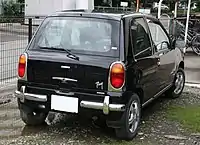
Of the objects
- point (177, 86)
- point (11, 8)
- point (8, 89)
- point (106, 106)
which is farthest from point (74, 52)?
point (11, 8)

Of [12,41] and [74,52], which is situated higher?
[74,52]

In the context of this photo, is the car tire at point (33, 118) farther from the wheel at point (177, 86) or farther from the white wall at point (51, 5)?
the white wall at point (51, 5)

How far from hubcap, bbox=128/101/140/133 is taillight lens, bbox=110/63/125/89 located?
0.51 m

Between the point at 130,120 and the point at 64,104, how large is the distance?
92cm

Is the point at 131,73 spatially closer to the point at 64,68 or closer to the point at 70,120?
the point at 64,68

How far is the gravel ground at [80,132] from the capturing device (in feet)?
16.7

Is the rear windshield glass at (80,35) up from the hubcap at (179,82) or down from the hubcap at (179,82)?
up

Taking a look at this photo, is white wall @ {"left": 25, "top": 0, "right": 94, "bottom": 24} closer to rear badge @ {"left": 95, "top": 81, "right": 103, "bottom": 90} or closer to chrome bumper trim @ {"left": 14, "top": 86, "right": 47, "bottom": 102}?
chrome bumper trim @ {"left": 14, "top": 86, "right": 47, "bottom": 102}

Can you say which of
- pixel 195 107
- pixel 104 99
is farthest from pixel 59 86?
pixel 195 107

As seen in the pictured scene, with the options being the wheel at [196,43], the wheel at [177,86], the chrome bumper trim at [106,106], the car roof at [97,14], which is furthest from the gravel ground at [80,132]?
the wheel at [196,43]

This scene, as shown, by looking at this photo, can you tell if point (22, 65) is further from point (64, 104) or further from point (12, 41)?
point (12, 41)

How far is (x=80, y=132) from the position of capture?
5434 millimetres

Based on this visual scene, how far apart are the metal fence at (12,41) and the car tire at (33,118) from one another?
2.68 metres

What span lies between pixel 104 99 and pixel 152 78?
134cm
